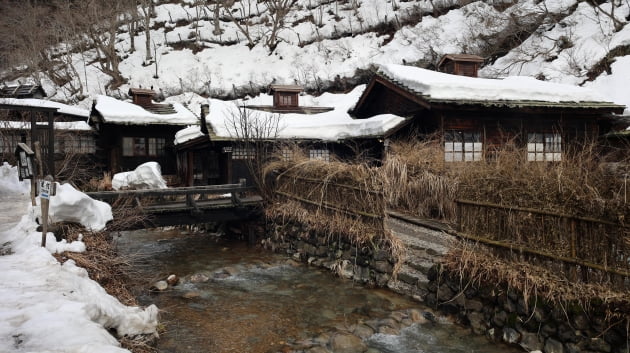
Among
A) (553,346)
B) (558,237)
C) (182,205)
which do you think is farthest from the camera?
(182,205)

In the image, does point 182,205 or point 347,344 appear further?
point 182,205

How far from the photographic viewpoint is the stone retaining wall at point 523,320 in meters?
5.33

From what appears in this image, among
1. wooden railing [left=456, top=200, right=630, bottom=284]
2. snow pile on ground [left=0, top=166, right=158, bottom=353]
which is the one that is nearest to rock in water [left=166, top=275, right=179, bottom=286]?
snow pile on ground [left=0, top=166, right=158, bottom=353]

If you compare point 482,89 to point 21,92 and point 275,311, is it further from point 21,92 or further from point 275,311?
point 21,92

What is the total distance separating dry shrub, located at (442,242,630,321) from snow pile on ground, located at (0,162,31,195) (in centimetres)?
1718

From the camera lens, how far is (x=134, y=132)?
2370 centimetres

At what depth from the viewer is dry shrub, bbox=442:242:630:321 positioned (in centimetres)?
522

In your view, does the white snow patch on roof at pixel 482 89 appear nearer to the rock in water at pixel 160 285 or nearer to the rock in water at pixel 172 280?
the rock in water at pixel 172 280

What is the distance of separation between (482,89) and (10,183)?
19447 millimetres

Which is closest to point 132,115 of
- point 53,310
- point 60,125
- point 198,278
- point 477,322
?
point 60,125

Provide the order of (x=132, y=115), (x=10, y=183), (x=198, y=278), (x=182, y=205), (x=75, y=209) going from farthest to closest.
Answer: (x=132, y=115) → (x=10, y=183) → (x=182, y=205) → (x=198, y=278) → (x=75, y=209)

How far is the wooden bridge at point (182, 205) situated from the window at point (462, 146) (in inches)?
279

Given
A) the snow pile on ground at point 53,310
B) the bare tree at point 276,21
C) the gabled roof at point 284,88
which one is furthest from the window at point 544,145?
the bare tree at point 276,21

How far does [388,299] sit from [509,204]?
10.8ft
